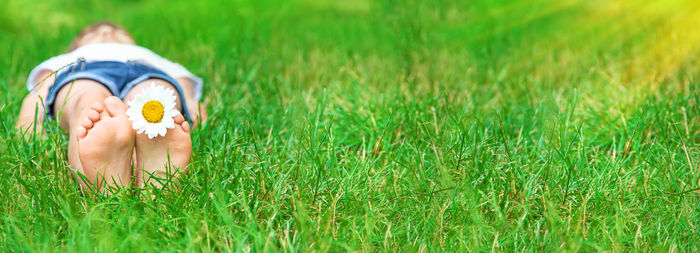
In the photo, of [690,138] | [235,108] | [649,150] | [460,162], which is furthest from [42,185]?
[690,138]

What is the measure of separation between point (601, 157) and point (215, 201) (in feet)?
3.78

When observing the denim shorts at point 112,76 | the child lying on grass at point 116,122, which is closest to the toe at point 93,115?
the child lying on grass at point 116,122

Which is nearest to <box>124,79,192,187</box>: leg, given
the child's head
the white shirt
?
the white shirt

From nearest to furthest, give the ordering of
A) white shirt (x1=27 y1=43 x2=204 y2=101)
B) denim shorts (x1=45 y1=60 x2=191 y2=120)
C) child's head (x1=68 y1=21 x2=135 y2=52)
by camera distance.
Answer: denim shorts (x1=45 y1=60 x2=191 y2=120)
white shirt (x1=27 y1=43 x2=204 y2=101)
child's head (x1=68 y1=21 x2=135 y2=52)

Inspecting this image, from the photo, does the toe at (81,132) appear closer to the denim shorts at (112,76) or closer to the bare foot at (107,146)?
the bare foot at (107,146)

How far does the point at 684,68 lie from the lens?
2.54m

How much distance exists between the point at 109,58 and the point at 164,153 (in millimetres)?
682

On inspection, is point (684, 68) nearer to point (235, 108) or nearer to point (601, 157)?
point (601, 157)

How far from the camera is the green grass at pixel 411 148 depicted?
141cm

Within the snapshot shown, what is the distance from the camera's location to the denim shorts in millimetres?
1949

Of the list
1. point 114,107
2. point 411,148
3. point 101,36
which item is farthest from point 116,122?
Result: point 101,36

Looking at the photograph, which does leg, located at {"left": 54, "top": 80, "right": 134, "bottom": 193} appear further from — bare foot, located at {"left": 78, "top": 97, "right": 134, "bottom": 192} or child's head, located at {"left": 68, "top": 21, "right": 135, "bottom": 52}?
child's head, located at {"left": 68, "top": 21, "right": 135, "bottom": 52}

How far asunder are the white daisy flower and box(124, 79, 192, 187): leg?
0.11ft

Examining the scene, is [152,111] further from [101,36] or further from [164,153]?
[101,36]
